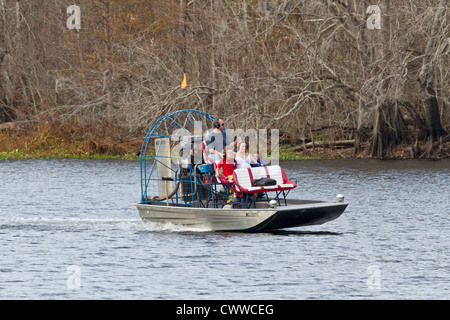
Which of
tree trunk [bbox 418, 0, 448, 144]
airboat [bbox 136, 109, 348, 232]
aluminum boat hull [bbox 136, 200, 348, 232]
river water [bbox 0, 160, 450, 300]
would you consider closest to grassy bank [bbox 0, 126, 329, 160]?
tree trunk [bbox 418, 0, 448, 144]

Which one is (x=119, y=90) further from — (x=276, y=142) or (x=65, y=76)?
(x=276, y=142)

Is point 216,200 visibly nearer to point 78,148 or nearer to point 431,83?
point 431,83

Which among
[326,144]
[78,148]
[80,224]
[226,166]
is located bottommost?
[80,224]

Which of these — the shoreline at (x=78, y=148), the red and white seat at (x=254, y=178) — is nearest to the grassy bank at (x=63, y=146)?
the shoreline at (x=78, y=148)

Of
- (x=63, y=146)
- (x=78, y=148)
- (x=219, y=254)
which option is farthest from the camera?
(x=63, y=146)

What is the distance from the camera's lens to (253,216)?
63.9 ft

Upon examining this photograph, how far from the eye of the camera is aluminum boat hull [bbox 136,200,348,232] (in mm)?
19250

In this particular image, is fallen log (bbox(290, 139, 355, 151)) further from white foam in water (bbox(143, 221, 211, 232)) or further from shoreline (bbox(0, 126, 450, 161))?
white foam in water (bbox(143, 221, 211, 232))

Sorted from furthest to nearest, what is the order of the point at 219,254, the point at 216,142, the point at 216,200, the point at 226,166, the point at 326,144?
the point at 326,144, the point at 216,200, the point at 216,142, the point at 226,166, the point at 219,254

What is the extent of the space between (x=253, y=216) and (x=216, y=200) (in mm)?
1452

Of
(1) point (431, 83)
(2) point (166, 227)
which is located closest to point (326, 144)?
(1) point (431, 83)

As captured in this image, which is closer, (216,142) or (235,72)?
(216,142)

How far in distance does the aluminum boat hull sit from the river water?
267mm

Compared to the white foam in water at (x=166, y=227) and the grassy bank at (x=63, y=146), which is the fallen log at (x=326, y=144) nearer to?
the grassy bank at (x=63, y=146)
